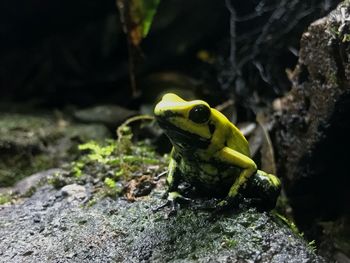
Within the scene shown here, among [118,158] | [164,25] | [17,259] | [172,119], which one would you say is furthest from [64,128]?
[172,119]

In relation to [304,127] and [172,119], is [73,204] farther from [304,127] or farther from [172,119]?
[304,127]

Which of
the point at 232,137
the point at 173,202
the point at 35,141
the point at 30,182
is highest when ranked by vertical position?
the point at 232,137

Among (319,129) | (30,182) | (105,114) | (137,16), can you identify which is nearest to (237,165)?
(319,129)

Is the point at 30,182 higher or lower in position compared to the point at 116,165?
lower

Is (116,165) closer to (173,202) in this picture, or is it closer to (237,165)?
(173,202)

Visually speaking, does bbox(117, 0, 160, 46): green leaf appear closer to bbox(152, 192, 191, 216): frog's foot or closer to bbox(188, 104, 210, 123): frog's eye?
bbox(152, 192, 191, 216): frog's foot

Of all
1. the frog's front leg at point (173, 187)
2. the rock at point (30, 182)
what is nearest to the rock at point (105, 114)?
the rock at point (30, 182)
